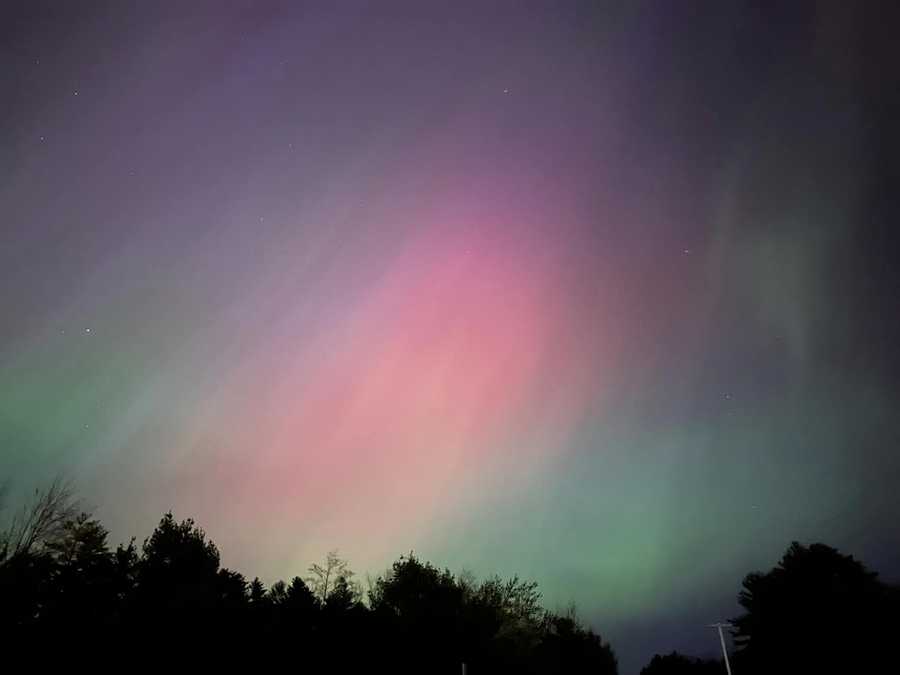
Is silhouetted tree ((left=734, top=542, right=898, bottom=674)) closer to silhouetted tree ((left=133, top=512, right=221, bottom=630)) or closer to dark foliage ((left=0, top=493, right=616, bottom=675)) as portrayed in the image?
dark foliage ((left=0, top=493, right=616, bottom=675))

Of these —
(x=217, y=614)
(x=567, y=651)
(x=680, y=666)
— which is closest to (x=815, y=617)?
(x=567, y=651)

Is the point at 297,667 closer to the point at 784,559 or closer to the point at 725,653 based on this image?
the point at 725,653

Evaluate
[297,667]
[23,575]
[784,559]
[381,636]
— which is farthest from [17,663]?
[784,559]

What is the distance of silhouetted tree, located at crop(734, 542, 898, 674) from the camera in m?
64.2

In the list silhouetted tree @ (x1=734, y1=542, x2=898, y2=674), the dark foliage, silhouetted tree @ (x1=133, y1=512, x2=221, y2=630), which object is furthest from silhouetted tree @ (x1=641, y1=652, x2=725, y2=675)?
silhouetted tree @ (x1=133, y1=512, x2=221, y2=630)

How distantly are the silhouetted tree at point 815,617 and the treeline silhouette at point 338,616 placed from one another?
0.14m

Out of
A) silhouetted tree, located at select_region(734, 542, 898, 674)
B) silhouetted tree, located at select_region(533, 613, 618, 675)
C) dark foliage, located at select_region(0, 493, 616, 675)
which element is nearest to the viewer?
dark foliage, located at select_region(0, 493, 616, 675)

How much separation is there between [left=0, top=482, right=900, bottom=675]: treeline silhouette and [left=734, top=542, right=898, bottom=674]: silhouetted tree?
142 millimetres

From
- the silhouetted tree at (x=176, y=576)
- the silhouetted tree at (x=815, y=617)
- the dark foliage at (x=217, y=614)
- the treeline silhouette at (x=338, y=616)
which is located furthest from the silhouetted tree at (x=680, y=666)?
the silhouetted tree at (x=176, y=576)

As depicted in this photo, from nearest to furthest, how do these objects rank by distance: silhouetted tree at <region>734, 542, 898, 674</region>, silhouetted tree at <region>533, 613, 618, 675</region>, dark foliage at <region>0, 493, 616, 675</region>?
dark foliage at <region>0, 493, 616, 675</region> → silhouetted tree at <region>734, 542, 898, 674</region> → silhouetted tree at <region>533, 613, 618, 675</region>

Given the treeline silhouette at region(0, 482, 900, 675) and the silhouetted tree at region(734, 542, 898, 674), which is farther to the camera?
the silhouetted tree at region(734, 542, 898, 674)

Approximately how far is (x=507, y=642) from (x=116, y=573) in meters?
44.9

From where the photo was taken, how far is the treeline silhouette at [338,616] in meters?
35.8

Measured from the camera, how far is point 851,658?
2501 inches
